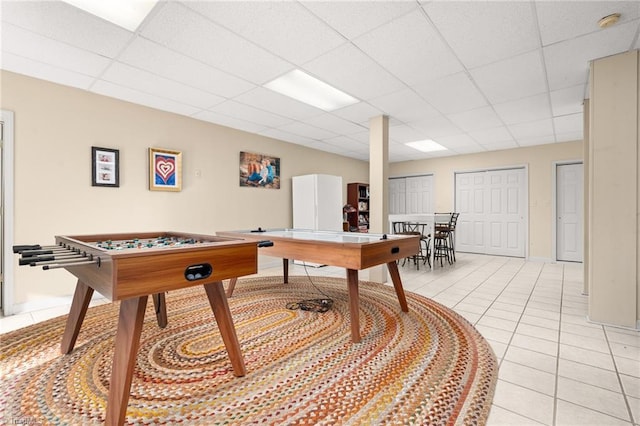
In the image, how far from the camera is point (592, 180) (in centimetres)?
273

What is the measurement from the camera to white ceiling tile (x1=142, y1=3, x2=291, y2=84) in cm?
217

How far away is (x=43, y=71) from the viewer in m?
2.93

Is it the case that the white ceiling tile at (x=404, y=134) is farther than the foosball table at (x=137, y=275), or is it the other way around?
the white ceiling tile at (x=404, y=134)

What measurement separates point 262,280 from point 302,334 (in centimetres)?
199

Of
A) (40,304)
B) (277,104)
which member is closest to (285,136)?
(277,104)

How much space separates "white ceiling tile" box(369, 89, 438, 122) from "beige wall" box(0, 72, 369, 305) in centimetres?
252

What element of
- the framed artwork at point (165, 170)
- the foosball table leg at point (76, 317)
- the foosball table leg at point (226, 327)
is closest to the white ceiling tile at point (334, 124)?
the framed artwork at point (165, 170)

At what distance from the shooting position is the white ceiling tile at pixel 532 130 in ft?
15.6

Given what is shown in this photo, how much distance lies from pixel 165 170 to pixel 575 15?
4.63m

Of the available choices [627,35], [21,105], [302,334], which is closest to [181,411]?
[302,334]

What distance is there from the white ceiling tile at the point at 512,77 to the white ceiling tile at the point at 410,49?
1.26ft

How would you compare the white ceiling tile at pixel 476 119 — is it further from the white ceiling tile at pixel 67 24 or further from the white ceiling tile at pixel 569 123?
the white ceiling tile at pixel 67 24

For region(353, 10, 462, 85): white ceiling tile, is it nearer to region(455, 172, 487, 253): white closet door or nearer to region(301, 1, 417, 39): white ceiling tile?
region(301, 1, 417, 39): white ceiling tile

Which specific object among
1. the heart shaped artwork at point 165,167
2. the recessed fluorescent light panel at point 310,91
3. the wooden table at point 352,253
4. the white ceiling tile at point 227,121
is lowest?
the wooden table at point 352,253
